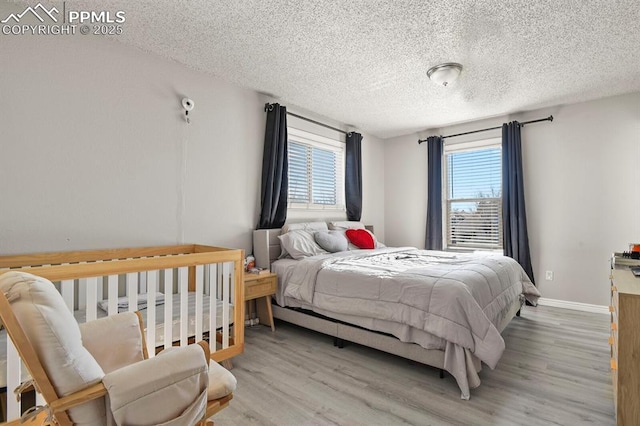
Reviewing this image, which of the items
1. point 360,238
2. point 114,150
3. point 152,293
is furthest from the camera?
point 360,238

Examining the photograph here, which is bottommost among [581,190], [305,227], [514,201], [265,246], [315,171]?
[265,246]

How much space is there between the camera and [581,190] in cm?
388

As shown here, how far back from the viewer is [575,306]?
3.86 metres

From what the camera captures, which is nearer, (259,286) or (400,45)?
(400,45)

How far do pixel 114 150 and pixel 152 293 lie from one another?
134 cm

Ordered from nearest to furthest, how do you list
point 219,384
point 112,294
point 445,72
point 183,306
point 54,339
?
1. point 54,339
2. point 219,384
3. point 112,294
4. point 183,306
5. point 445,72

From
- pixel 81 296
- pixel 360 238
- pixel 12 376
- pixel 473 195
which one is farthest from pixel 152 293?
pixel 473 195

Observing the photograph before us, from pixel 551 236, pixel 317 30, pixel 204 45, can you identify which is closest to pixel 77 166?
pixel 204 45

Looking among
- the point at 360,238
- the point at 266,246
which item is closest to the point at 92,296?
the point at 266,246

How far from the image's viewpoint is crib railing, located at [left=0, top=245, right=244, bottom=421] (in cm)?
162

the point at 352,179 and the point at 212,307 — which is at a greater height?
the point at 352,179

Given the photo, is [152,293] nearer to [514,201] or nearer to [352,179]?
[352,179]

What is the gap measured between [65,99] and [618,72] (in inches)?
191

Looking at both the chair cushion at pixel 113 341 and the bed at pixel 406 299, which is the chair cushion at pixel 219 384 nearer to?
the chair cushion at pixel 113 341
